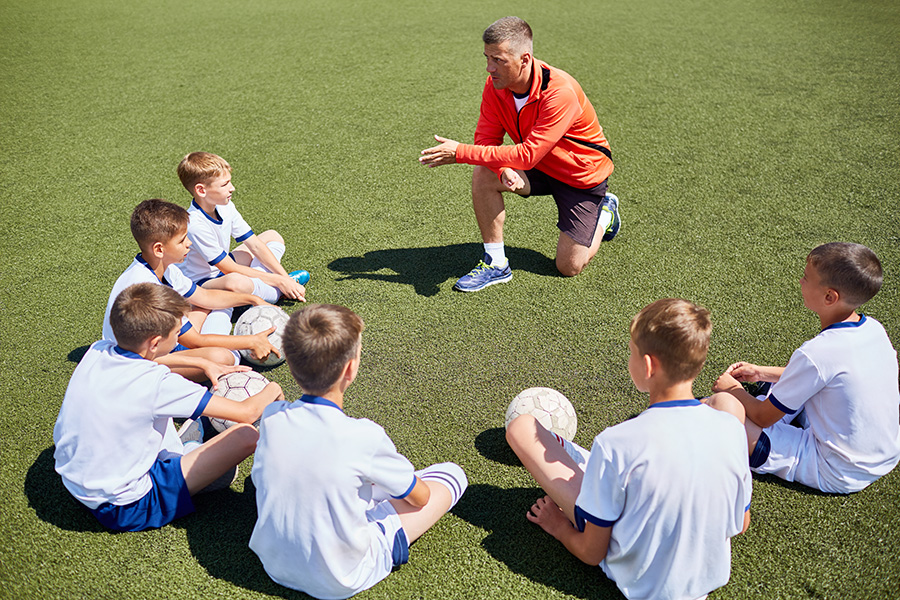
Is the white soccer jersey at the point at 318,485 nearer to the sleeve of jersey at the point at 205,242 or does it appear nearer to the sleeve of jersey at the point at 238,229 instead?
the sleeve of jersey at the point at 205,242

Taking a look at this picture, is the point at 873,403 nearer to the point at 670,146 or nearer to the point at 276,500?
the point at 276,500

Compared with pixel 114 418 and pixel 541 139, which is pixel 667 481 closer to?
pixel 114 418

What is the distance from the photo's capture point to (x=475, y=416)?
3895mm

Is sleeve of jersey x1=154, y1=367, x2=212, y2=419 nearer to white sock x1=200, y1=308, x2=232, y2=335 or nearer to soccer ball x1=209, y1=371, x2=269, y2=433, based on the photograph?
soccer ball x1=209, y1=371, x2=269, y2=433

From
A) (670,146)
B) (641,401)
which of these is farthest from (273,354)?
(670,146)

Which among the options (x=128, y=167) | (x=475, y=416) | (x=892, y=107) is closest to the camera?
(x=475, y=416)

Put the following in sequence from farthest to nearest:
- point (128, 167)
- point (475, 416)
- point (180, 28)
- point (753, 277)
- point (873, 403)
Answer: point (180, 28) → point (128, 167) → point (753, 277) → point (475, 416) → point (873, 403)

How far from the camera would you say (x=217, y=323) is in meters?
4.37

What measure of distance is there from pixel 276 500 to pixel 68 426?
1111mm

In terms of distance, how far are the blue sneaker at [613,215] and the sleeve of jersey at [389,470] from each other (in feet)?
10.8

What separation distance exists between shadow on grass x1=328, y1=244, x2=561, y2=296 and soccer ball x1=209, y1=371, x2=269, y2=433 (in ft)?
5.10

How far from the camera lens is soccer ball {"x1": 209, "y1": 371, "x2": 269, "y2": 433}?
363 centimetres

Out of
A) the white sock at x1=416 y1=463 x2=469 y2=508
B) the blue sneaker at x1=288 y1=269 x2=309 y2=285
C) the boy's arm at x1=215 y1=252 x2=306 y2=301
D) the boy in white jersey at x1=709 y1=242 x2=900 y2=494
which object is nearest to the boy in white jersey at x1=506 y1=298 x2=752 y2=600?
the white sock at x1=416 y1=463 x2=469 y2=508

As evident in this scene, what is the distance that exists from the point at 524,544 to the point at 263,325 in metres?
2.16
